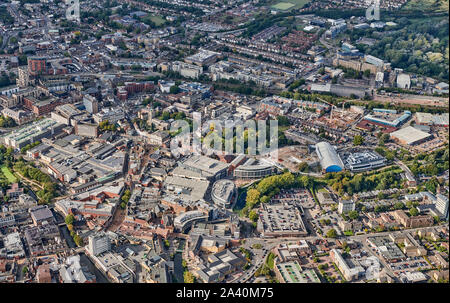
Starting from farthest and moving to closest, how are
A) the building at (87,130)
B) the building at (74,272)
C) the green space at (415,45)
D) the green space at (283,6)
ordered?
1. the green space at (283,6)
2. the green space at (415,45)
3. the building at (87,130)
4. the building at (74,272)

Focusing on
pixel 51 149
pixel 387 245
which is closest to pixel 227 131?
pixel 51 149

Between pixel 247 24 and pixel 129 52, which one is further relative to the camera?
pixel 247 24

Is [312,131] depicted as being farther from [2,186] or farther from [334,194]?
[2,186]

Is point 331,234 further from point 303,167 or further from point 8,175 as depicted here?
point 8,175

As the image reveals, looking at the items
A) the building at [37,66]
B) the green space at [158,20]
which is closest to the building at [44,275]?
the building at [37,66]

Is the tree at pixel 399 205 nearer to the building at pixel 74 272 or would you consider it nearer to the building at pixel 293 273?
the building at pixel 293 273

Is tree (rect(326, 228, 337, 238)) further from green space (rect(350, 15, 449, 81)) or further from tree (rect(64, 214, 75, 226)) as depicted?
green space (rect(350, 15, 449, 81))

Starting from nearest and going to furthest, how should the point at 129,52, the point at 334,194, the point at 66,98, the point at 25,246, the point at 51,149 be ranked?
the point at 25,246 → the point at 334,194 → the point at 51,149 → the point at 66,98 → the point at 129,52
